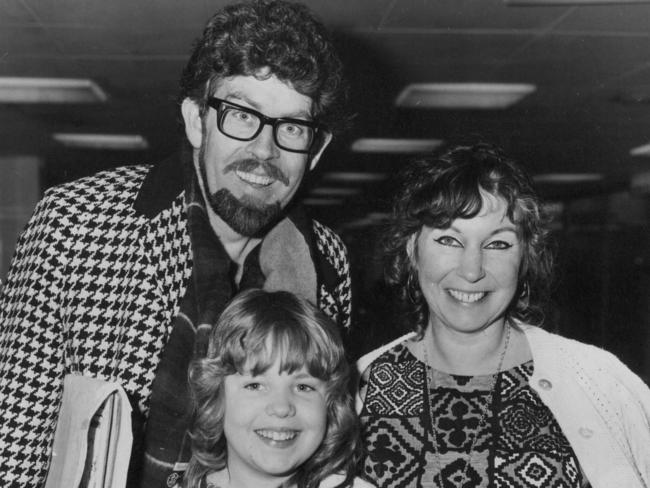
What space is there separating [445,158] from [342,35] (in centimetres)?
310

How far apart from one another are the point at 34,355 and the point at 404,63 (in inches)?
178

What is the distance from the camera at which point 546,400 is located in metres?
1.84

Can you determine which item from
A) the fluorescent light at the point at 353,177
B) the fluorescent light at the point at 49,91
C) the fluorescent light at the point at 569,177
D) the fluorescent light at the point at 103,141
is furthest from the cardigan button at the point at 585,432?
the fluorescent light at the point at 569,177

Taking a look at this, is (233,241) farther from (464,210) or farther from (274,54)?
(464,210)

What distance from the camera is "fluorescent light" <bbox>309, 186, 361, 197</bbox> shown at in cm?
1288

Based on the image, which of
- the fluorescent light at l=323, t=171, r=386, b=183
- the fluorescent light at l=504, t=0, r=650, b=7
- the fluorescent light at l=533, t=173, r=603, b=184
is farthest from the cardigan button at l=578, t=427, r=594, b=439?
the fluorescent light at l=533, t=173, r=603, b=184

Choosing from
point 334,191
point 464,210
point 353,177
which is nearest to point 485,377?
point 464,210

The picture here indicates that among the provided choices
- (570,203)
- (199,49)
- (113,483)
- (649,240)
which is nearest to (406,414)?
(113,483)

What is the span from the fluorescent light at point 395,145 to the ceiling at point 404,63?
7.7 inches

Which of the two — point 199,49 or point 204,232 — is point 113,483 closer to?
point 204,232

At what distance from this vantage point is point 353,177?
37.9ft

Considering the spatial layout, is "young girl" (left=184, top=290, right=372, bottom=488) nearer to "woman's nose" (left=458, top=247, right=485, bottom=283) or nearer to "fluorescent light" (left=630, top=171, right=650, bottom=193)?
"woman's nose" (left=458, top=247, right=485, bottom=283)

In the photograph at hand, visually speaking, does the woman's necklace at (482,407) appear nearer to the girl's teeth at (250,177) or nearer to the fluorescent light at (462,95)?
the girl's teeth at (250,177)

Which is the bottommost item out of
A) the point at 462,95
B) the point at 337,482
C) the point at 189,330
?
the point at 337,482
